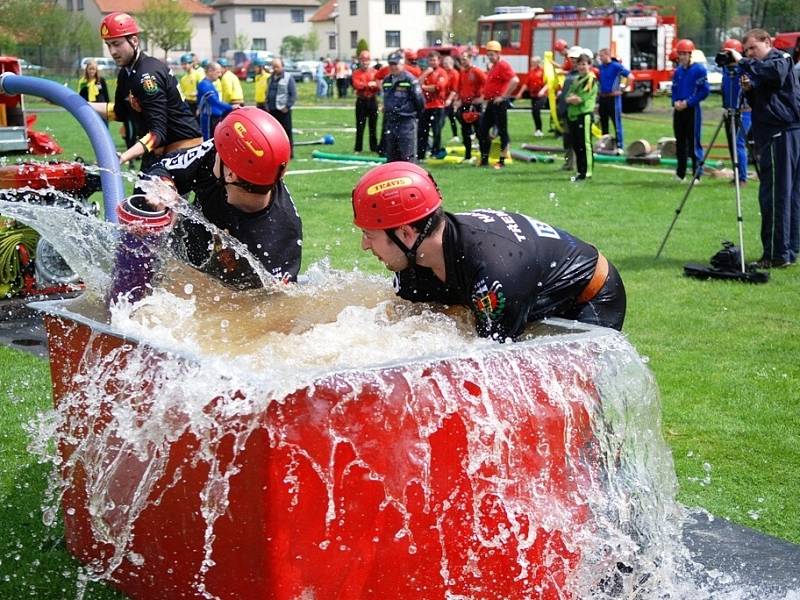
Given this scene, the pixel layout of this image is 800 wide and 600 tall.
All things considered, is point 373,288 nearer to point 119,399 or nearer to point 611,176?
point 119,399

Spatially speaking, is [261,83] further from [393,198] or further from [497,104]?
[393,198]

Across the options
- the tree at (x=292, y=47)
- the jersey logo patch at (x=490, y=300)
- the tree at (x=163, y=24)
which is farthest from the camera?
the tree at (x=292, y=47)

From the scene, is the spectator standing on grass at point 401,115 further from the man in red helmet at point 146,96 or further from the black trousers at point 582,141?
the man in red helmet at point 146,96

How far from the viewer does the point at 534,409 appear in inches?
145

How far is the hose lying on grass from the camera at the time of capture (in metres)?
9.21

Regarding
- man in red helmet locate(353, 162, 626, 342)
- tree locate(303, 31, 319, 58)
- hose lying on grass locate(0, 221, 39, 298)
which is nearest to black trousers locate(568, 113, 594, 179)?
hose lying on grass locate(0, 221, 39, 298)

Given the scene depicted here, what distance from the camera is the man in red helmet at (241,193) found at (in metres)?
4.61

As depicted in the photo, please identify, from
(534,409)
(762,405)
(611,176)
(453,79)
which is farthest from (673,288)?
(453,79)

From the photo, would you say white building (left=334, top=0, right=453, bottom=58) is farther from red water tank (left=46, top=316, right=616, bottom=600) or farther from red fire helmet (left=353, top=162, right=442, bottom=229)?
red water tank (left=46, top=316, right=616, bottom=600)

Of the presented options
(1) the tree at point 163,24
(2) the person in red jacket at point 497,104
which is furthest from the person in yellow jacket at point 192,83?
(1) the tree at point 163,24

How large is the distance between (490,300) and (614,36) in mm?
36514

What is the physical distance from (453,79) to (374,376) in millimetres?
20952

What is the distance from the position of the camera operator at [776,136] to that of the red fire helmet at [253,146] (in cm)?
696

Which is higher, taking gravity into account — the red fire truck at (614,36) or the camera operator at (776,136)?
the red fire truck at (614,36)
